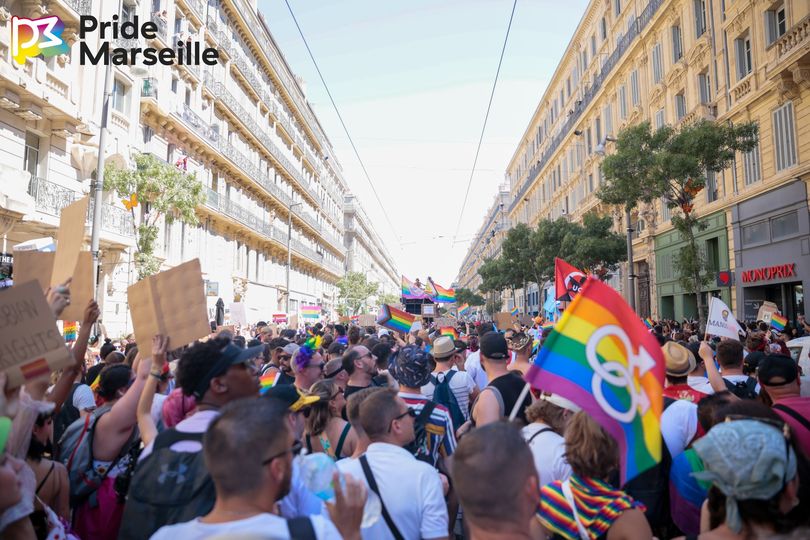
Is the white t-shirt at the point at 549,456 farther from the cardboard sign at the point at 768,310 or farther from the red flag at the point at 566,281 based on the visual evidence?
the cardboard sign at the point at 768,310

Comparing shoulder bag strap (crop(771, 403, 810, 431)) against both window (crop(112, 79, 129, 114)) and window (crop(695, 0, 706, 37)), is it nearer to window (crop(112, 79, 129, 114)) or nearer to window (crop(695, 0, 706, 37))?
window (crop(112, 79, 129, 114))

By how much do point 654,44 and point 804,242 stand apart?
14.7m

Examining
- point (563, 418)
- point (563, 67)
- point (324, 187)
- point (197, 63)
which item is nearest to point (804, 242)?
point (563, 418)

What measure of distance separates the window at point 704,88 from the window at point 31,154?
2346 centimetres

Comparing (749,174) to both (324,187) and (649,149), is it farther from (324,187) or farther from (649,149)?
(324,187)

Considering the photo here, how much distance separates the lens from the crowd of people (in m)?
1.95

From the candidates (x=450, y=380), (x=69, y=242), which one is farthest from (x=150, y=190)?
(x=69, y=242)

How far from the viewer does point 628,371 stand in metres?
2.79

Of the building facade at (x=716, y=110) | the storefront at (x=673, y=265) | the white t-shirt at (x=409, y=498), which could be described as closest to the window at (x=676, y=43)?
the building facade at (x=716, y=110)

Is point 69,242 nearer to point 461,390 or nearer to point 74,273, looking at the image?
point 74,273

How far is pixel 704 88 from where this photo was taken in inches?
928

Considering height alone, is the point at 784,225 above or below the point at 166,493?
above

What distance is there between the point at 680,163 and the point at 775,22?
7066 millimetres

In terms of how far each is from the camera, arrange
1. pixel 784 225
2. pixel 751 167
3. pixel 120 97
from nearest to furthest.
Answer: pixel 784 225
pixel 751 167
pixel 120 97
